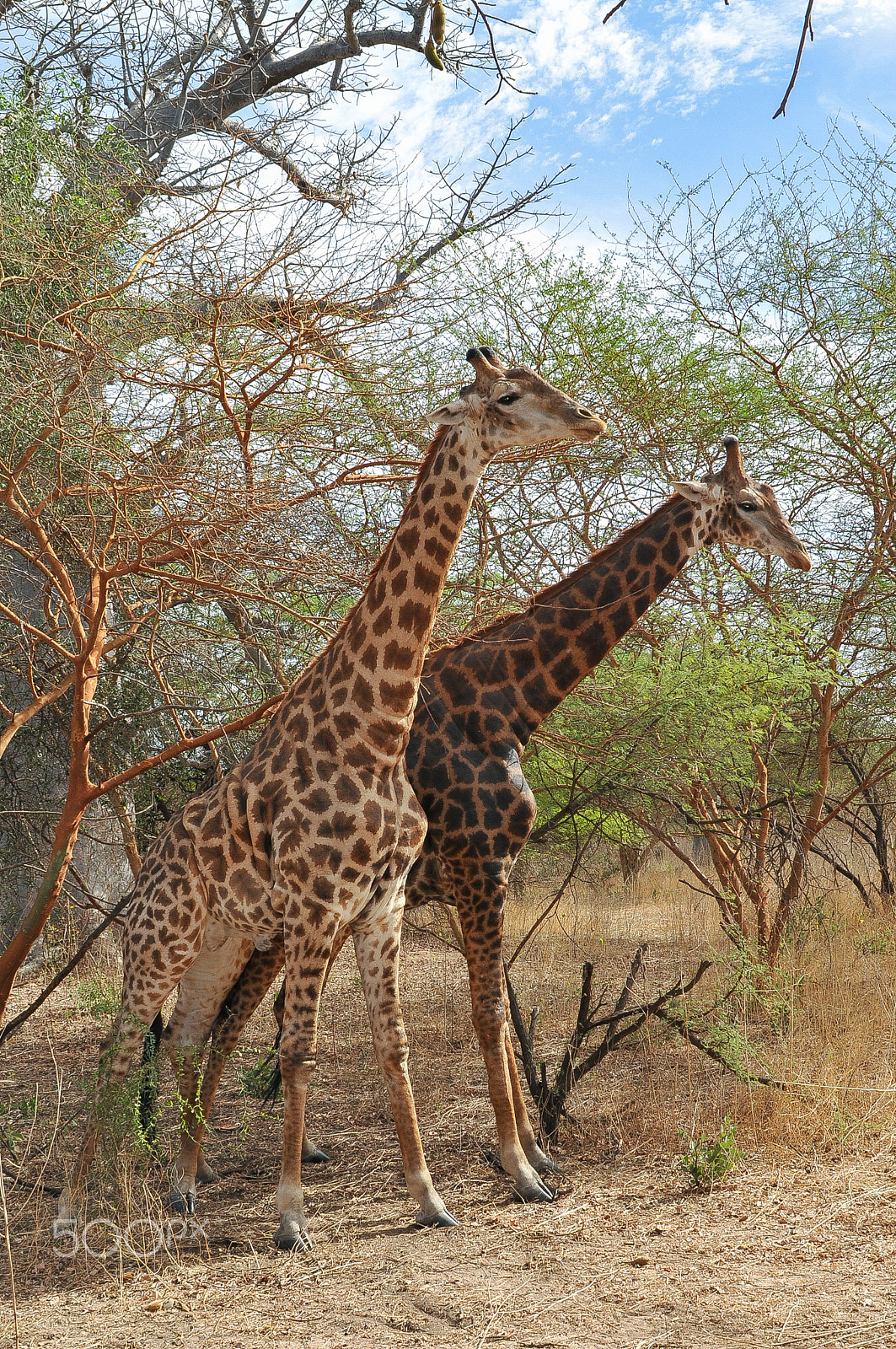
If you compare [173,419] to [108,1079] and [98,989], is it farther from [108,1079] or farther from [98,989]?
[98,989]

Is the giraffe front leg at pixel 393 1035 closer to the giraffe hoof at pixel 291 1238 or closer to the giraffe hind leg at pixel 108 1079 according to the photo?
the giraffe hoof at pixel 291 1238

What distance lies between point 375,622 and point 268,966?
1.98 metres

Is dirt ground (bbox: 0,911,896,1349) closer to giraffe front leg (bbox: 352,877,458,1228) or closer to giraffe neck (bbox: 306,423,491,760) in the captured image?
giraffe front leg (bbox: 352,877,458,1228)

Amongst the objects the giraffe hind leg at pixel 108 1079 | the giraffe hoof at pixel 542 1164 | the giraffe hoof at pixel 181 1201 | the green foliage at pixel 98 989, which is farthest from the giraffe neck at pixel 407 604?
the green foliage at pixel 98 989

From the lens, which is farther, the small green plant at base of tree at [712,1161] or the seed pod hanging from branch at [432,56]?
the small green plant at base of tree at [712,1161]

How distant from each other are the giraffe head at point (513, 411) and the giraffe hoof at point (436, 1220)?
3010 millimetres

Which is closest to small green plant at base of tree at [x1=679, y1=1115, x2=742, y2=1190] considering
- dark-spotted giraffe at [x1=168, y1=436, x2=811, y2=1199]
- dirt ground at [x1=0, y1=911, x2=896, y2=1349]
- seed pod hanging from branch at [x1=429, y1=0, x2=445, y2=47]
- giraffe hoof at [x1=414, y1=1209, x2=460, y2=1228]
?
dirt ground at [x1=0, y1=911, x2=896, y2=1349]

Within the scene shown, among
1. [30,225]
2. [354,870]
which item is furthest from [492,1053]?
[30,225]

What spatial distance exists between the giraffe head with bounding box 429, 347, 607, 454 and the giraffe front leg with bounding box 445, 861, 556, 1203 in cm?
191

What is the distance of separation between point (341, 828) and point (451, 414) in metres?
1.64

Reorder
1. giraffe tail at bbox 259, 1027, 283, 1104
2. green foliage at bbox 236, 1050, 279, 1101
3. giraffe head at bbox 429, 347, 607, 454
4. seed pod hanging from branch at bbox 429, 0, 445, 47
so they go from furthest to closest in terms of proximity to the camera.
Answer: green foliage at bbox 236, 1050, 279, 1101 → giraffe tail at bbox 259, 1027, 283, 1104 → giraffe head at bbox 429, 347, 607, 454 → seed pod hanging from branch at bbox 429, 0, 445, 47

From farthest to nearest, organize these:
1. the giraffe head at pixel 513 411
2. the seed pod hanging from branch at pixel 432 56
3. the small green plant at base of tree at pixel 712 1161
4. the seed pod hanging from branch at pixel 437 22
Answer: the small green plant at base of tree at pixel 712 1161 < the giraffe head at pixel 513 411 < the seed pod hanging from branch at pixel 432 56 < the seed pod hanging from branch at pixel 437 22

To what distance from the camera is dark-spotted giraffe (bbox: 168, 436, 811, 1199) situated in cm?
488

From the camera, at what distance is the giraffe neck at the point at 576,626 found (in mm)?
5129
